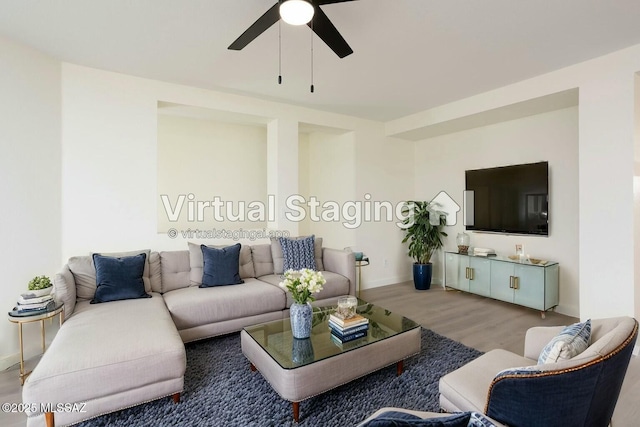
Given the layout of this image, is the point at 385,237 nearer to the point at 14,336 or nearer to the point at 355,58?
the point at 355,58

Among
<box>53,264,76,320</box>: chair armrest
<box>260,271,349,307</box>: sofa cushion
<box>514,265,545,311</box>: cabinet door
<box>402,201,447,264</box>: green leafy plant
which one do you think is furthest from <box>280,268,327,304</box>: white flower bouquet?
<box>402,201,447,264</box>: green leafy plant

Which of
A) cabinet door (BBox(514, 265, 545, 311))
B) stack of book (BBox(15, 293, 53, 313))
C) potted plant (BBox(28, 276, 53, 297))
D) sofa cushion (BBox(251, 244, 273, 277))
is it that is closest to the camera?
stack of book (BBox(15, 293, 53, 313))

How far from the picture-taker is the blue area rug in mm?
1833

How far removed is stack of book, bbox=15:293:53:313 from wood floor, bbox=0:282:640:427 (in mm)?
528

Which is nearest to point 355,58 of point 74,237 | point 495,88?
point 495,88

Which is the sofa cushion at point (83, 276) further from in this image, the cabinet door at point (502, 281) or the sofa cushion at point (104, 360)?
the cabinet door at point (502, 281)

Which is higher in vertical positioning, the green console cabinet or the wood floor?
the green console cabinet

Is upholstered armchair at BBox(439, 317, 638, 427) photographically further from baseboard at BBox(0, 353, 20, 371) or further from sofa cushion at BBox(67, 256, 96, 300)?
baseboard at BBox(0, 353, 20, 371)

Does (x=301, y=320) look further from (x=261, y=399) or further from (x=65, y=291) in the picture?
(x=65, y=291)

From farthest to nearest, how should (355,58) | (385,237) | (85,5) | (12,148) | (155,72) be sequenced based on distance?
(385,237)
(155,72)
(355,58)
(12,148)
(85,5)

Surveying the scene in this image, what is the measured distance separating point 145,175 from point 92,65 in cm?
113

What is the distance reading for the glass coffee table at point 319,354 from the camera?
71.6 inches

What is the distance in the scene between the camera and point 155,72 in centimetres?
318

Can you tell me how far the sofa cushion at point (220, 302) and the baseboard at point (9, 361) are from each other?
1.18 m
